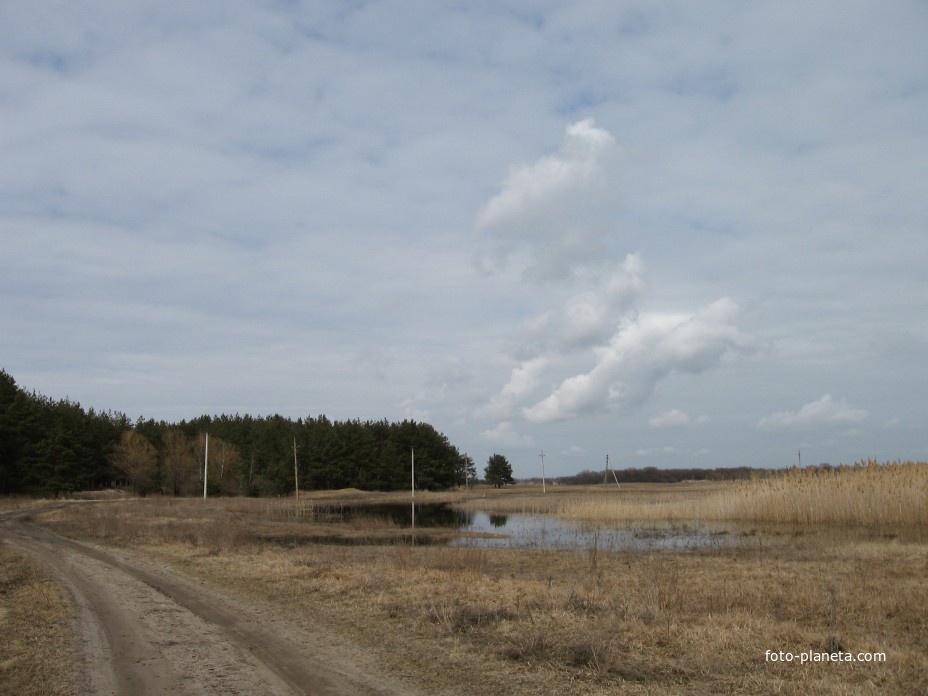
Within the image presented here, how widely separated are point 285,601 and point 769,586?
31.4ft

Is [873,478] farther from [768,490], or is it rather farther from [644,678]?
[644,678]

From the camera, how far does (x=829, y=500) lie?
29312mm

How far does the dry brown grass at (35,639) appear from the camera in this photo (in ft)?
26.2

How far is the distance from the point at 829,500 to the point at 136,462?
67616 millimetres

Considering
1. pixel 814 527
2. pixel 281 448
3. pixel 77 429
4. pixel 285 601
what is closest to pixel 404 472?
pixel 281 448

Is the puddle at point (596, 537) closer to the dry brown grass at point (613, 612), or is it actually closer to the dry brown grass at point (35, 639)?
the dry brown grass at point (613, 612)

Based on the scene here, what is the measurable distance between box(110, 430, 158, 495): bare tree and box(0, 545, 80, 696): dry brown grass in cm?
6218

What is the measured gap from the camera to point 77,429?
70250mm

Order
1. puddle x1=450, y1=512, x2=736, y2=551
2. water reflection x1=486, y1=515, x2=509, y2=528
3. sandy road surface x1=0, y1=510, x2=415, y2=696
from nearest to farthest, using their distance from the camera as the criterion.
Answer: sandy road surface x1=0, y1=510, x2=415, y2=696, puddle x1=450, y1=512, x2=736, y2=551, water reflection x1=486, y1=515, x2=509, y2=528

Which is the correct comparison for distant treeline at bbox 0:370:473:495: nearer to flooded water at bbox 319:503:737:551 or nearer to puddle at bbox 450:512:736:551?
flooded water at bbox 319:503:737:551

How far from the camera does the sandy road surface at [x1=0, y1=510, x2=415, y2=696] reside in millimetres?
7820

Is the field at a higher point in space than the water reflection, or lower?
higher

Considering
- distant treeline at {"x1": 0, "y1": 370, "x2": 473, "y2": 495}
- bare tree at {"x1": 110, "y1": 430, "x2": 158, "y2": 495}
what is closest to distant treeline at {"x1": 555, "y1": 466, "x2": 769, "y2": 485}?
distant treeline at {"x1": 0, "y1": 370, "x2": 473, "y2": 495}

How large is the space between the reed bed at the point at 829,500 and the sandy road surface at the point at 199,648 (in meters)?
24.7
